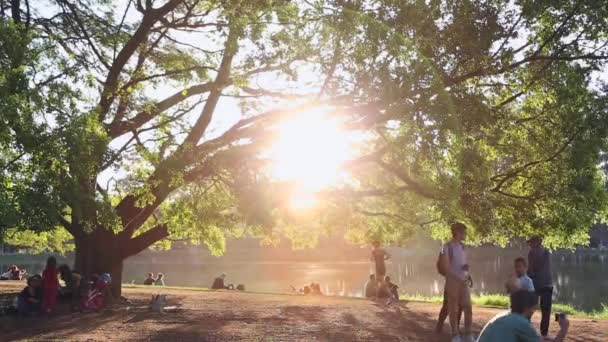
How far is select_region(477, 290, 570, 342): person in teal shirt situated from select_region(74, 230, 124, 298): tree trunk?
528 inches

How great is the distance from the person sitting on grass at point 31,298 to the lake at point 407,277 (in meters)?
26.5

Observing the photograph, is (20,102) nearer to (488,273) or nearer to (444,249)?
(444,249)

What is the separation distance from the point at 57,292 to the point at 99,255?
2122 millimetres

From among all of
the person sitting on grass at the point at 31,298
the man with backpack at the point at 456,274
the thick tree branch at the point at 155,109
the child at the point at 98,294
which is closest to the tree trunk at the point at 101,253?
the child at the point at 98,294

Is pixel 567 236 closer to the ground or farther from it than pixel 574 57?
closer to the ground

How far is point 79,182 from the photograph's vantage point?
1181 cm

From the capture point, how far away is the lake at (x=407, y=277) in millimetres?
39719

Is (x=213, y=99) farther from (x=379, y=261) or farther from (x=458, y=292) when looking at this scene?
(x=458, y=292)

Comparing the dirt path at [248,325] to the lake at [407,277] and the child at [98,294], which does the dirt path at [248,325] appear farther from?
the lake at [407,277]

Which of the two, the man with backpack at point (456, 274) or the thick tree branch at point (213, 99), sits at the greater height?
the thick tree branch at point (213, 99)

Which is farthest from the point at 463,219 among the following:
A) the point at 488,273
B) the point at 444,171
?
the point at 488,273

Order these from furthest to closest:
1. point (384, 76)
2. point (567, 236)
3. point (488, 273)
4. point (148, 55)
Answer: point (488, 273) < point (148, 55) < point (567, 236) < point (384, 76)

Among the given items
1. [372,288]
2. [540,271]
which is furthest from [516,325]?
[372,288]

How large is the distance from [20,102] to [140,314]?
17.2 ft
